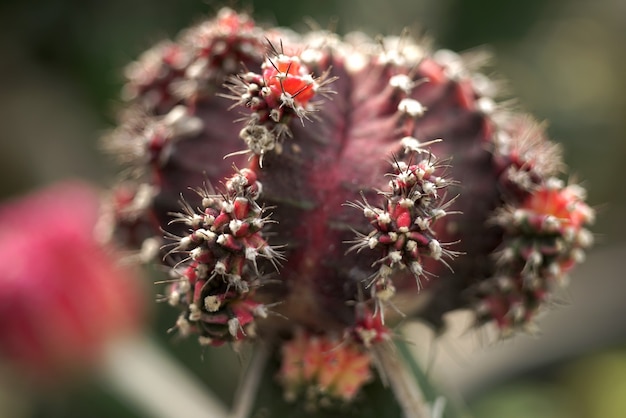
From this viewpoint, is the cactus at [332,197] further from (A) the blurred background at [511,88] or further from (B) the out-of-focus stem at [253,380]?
(A) the blurred background at [511,88]

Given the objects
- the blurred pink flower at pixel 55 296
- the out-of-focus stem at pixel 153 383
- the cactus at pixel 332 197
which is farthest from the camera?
the blurred pink flower at pixel 55 296

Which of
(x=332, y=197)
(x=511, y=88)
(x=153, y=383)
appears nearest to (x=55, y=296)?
(x=153, y=383)

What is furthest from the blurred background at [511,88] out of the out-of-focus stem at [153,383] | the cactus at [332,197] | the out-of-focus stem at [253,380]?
the cactus at [332,197]

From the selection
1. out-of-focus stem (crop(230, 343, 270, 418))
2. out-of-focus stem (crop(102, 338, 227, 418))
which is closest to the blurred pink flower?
out-of-focus stem (crop(102, 338, 227, 418))

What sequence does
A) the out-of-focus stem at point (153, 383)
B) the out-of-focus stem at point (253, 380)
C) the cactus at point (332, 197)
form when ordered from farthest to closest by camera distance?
the out-of-focus stem at point (153, 383), the out-of-focus stem at point (253, 380), the cactus at point (332, 197)

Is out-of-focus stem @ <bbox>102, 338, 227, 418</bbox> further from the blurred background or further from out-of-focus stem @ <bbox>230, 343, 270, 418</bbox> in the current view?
out-of-focus stem @ <bbox>230, 343, 270, 418</bbox>

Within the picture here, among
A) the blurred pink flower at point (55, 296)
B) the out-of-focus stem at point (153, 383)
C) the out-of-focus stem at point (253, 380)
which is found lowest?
the out-of-focus stem at point (253, 380)
